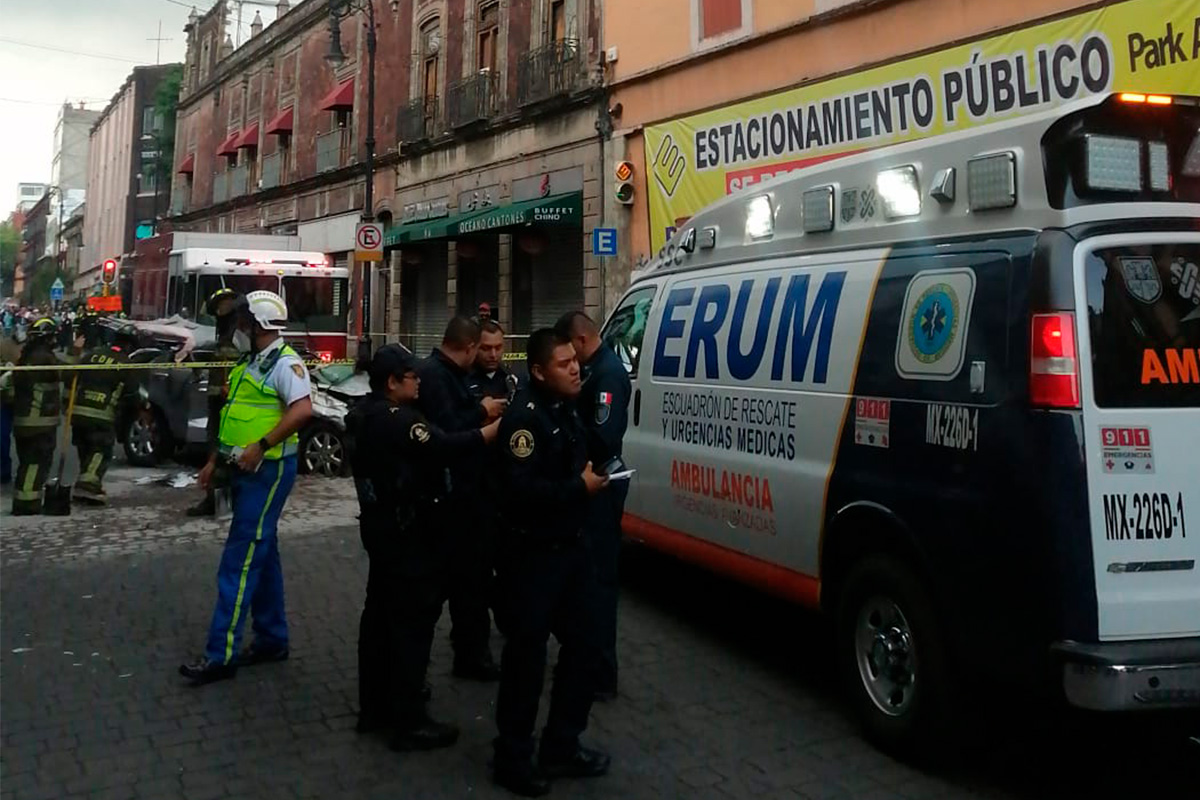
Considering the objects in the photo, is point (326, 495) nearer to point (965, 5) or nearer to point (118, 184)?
point (965, 5)

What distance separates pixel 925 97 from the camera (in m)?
13.2

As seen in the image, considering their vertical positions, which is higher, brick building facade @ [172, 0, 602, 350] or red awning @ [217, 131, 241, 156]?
red awning @ [217, 131, 241, 156]

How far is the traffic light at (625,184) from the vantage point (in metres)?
19.1

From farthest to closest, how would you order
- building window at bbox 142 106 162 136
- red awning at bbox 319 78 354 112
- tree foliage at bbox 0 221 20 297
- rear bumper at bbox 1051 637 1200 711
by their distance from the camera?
tree foliage at bbox 0 221 20 297
building window at bbox 142 106 162 136
red awning at bbox 319 78 354 112
rear bumper at bbox 1051 637 1200 711

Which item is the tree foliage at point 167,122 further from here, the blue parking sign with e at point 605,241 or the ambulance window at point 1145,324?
the ambulance window at point 1145,324

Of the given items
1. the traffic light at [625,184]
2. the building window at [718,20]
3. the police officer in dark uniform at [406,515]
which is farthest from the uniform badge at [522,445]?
the traffic light at [625,184]

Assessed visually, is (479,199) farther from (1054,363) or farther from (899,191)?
(1054,363)

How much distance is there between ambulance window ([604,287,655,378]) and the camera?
22.6 feet

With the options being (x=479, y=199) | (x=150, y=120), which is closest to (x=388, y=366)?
(x=479, y=199)

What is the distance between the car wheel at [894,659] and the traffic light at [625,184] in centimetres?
1502

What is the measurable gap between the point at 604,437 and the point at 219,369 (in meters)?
7.09

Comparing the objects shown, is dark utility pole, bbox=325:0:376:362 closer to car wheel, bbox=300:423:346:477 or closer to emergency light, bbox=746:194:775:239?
car wheel, bbox=300:423:346:477

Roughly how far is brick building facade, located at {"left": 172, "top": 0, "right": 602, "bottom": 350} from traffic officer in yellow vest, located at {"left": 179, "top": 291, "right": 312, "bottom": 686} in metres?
14.7

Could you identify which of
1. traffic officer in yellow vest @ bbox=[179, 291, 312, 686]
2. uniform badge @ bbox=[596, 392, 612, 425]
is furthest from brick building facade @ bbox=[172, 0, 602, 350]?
uniform badge @ bbox=[596, 392, 612, 425]
